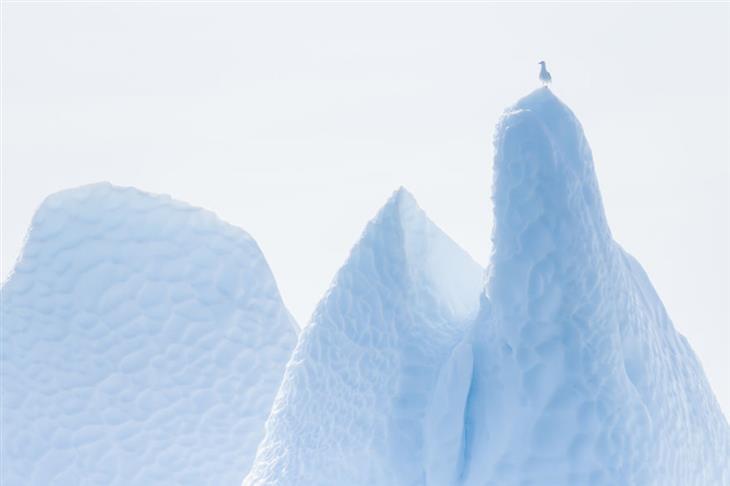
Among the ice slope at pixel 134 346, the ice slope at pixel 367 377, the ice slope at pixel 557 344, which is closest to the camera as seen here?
the ice slope at pixel 557 344

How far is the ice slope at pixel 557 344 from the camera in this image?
3.86 metres

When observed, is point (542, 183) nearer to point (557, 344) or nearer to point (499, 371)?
point (557, 344)

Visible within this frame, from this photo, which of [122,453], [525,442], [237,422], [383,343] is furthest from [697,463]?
[122,453]

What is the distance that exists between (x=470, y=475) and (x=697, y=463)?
94 cm

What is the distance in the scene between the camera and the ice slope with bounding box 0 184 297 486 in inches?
230

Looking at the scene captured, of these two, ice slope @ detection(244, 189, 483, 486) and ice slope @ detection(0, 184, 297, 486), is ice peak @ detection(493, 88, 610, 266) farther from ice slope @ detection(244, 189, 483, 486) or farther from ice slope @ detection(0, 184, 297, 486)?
ice slope @ detection(0, 184, 297, 486)

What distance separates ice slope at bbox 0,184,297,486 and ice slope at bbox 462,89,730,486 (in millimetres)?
2107

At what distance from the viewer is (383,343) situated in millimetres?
4355

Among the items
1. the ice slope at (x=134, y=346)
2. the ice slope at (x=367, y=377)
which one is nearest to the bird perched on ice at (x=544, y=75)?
the ice slope at (x=367, y=377)

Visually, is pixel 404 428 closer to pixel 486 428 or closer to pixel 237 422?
pixel 486 428

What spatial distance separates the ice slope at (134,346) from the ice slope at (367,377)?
141cm

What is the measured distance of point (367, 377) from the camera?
4.34m

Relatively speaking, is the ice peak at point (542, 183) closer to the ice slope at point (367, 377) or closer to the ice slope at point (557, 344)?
the ice slope at point (557, 344)

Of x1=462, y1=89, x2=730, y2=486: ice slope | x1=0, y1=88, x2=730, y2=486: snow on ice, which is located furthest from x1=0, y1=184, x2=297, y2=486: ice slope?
x1=462, y1=89, x2=730, y2=486: ice slope
